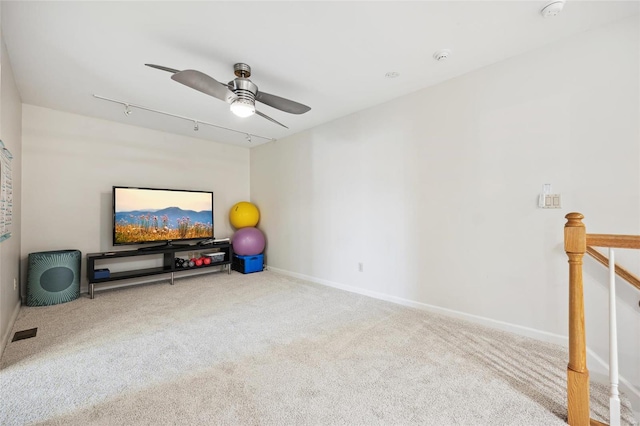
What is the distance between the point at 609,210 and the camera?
2133 millimetres

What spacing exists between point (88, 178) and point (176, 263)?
1.79m

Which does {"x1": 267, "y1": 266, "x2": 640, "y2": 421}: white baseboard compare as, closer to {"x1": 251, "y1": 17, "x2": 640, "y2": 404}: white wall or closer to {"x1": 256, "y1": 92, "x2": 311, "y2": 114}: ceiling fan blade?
{"x1": 251, "y1": 17, "x2": 640, "y2": 404}: white wall

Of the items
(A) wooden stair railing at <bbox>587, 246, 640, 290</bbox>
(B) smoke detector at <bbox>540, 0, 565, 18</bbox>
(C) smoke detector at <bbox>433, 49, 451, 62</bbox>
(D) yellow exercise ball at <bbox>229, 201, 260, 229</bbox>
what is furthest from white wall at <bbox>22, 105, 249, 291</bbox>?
(A) wooden stair railing at <bbox>587, 246, 640, 290</bbox>

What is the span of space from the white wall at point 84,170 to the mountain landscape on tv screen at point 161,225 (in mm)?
322

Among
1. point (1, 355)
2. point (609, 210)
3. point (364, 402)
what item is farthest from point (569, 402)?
point (1, 355)

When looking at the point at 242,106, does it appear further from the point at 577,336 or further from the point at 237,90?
the point at 577,336

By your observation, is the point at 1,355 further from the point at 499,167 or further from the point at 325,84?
the point at 499,167

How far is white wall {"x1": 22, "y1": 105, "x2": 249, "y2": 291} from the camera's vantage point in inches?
145

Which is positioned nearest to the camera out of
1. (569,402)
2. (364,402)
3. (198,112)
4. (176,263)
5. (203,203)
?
(569,402)

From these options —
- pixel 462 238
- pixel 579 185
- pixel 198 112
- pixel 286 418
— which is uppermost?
pixel 198 112

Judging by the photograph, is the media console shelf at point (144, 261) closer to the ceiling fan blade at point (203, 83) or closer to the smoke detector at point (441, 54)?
the ceiling fan blade at point (203, 83)

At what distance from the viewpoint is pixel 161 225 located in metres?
4.48

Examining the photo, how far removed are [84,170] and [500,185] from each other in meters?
5.42

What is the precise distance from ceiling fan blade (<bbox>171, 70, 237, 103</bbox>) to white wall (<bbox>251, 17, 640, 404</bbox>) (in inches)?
78.8
